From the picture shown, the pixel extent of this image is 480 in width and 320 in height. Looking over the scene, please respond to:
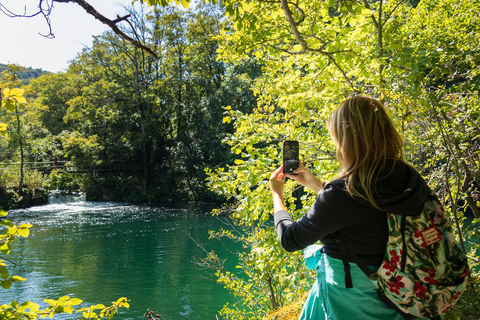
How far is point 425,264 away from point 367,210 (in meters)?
0.23

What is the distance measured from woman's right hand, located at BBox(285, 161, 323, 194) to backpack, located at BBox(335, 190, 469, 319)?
1.82 ft

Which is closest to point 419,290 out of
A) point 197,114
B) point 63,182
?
point 197,114

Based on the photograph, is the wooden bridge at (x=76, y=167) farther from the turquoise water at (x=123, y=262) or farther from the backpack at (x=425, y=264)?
the backpack at (x=425, y=264)

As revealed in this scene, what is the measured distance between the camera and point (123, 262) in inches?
405

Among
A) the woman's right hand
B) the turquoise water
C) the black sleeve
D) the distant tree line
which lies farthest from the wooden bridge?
the black sleeve

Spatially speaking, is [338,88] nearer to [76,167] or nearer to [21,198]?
[21,198]

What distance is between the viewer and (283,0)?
8.12 feet

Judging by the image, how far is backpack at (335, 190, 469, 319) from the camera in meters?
1.09

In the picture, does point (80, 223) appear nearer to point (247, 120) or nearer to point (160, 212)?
point (160, 212)

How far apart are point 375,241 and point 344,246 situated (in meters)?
0.10

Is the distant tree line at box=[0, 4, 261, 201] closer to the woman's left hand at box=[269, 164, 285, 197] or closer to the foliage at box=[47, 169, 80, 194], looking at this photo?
the foliage at box=[47, 169, 80, 194]

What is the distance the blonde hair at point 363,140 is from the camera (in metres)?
1.15

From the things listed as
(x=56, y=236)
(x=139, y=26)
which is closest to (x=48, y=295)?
(x=56, y=236)

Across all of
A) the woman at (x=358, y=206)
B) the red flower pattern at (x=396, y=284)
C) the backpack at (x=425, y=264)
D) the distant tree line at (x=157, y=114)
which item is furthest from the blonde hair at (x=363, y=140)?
the distant tree line at (x=157, y=114)
